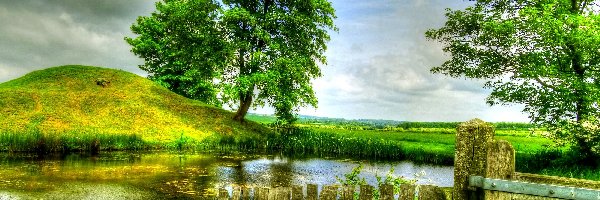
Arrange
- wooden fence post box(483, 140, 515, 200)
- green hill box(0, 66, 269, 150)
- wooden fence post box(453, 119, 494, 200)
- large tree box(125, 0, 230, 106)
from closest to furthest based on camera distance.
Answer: wooden fence post box(483, 140, 515, 200)
wooden fence post box(453, 119, 494, 200)
green hill box(0, 66, 269, 150)
large tree box(125, 0, 230, 106)

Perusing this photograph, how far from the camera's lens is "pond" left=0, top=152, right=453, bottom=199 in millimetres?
15680

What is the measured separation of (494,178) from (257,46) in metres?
35.2

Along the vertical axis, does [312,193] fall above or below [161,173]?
above

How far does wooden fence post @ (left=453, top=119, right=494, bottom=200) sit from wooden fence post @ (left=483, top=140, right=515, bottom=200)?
0.17 m

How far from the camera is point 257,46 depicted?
3888cm

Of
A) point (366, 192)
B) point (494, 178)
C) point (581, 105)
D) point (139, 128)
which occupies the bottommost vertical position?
point (366, 192)

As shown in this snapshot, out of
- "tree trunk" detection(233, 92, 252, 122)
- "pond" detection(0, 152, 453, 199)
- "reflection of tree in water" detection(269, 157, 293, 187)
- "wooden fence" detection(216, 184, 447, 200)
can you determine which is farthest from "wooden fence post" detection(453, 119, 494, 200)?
"tree trunk" detection(233, 92, 252, 122)

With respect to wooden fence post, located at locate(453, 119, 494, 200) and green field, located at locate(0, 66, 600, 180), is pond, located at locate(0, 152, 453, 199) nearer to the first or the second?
green field, located at locate(0, 66, 600, 180)

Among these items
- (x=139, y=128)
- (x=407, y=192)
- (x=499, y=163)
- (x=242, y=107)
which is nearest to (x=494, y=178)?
(x=499, y=163)

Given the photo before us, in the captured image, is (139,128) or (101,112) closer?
(139,128)

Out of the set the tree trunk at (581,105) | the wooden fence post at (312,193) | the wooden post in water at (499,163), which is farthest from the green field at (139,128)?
the wooden post in water at (499,163)

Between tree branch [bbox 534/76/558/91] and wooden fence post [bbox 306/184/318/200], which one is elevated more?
tree branch [bbox 534/76/558/91]

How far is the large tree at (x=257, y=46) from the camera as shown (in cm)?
3612

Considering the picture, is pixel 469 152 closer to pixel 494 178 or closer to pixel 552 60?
pixel 494 178
